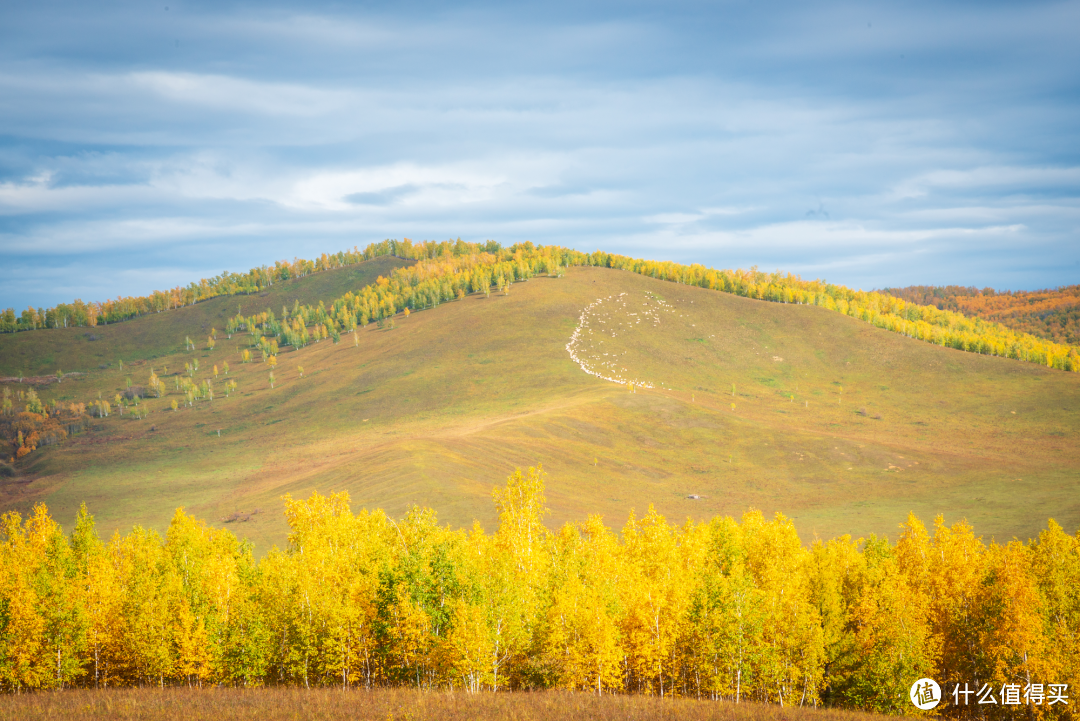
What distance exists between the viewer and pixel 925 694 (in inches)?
1657

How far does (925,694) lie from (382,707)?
31.7 metres

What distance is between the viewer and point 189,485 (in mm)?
153625

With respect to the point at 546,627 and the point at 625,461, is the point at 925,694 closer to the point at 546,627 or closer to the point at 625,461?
the point at 546,627

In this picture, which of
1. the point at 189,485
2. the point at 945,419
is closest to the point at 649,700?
the point at 189,485

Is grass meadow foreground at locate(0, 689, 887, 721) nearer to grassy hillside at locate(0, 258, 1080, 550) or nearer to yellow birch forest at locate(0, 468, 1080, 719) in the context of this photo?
yellow birch forest at locate(0, 468, 1080, 719)

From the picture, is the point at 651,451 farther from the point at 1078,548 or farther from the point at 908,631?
the point at 908,631

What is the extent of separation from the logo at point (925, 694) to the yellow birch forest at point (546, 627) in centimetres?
63

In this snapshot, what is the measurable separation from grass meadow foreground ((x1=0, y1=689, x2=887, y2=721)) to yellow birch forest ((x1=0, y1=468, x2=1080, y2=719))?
579 cm

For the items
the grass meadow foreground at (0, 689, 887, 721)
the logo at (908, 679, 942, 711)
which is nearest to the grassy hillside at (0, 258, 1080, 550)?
the logo at (908, 679, 942, 711)

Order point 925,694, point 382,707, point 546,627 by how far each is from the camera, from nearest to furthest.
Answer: point 382,707 → point 546,627 → point 925,694

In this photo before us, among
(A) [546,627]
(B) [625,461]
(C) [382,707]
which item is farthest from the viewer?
(B) [625,461]

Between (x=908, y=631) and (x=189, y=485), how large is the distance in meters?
146

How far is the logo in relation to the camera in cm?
4122

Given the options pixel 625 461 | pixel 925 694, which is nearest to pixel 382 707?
pixel 925 694
